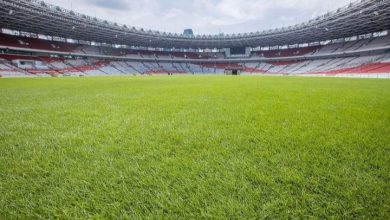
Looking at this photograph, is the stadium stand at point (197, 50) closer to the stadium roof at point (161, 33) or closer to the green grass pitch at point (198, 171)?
the stadium roof at point (161, 33)

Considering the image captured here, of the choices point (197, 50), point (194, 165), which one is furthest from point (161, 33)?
point (194, 165)

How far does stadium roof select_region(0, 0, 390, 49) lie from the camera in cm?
2706

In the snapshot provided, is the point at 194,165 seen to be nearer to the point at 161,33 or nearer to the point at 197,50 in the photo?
the point at 161,33

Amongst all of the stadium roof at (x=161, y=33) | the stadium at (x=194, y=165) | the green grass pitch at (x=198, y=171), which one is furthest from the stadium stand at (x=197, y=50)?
the green grass pitch at (x=198, y=171)

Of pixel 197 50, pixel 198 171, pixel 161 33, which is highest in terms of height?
pixel 161 33

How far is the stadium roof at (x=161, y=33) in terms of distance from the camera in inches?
1065

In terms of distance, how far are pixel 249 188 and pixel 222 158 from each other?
1.71 ft

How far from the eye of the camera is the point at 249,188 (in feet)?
4.59

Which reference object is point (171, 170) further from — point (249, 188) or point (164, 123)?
point (164, 123)

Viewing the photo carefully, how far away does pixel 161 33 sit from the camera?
5069 cm

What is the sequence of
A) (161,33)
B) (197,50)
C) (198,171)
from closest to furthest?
(198,171), (161,33), (197,50)

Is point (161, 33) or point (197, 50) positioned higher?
point (161, 33)

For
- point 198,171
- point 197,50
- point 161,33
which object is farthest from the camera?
point 197,50

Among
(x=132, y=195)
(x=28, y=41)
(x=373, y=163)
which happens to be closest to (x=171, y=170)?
(x=132, y=195)
